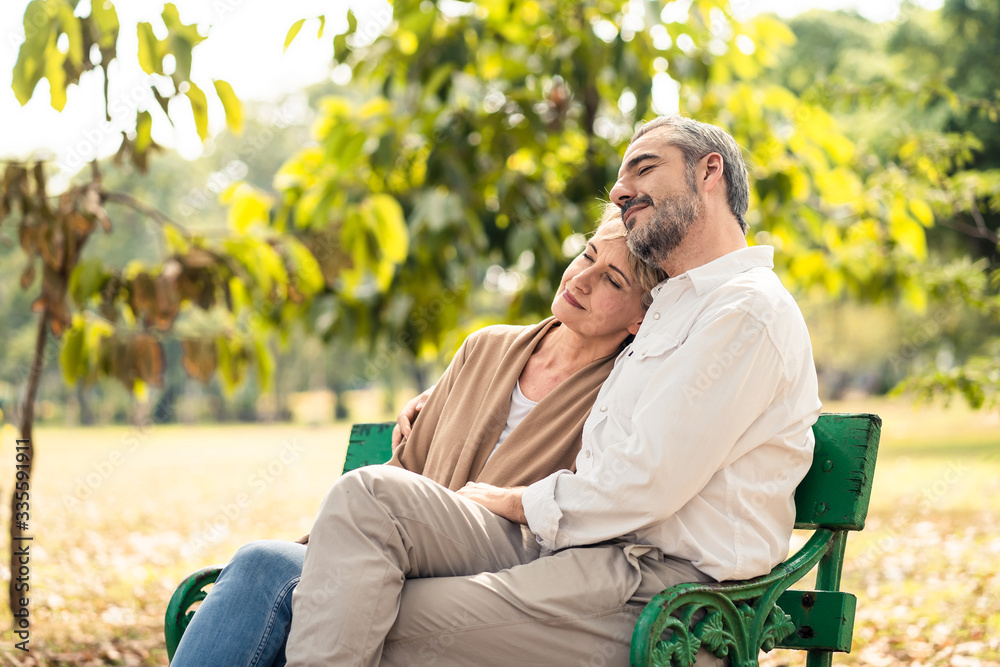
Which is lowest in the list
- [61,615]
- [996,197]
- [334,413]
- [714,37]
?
[334,413]

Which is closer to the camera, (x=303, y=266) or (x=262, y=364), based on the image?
(x=262, y=364)

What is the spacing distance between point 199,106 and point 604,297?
6.66 feet

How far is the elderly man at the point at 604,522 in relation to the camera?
193 cm

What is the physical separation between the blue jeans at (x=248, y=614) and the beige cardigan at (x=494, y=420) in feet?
1.73

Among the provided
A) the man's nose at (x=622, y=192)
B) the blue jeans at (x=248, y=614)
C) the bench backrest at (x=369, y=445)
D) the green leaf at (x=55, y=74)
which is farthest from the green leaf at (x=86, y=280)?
the man's nose at (x=622, y=192)

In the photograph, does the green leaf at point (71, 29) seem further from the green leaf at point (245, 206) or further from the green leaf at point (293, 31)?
the green leaf at point (245, 206)

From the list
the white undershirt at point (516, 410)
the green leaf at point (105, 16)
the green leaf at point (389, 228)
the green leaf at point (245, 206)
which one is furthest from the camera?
the green leaf at point (245, 206)

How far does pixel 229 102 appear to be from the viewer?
3736mm

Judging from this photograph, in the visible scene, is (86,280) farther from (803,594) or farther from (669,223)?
(803,594)

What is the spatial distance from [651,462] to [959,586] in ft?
15.1

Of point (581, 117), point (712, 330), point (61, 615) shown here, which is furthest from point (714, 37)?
point (61, 615)

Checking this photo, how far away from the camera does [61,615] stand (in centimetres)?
513

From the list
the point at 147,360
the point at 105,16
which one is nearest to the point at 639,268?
the point at 105,16

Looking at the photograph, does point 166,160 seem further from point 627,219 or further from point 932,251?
point 627,219
